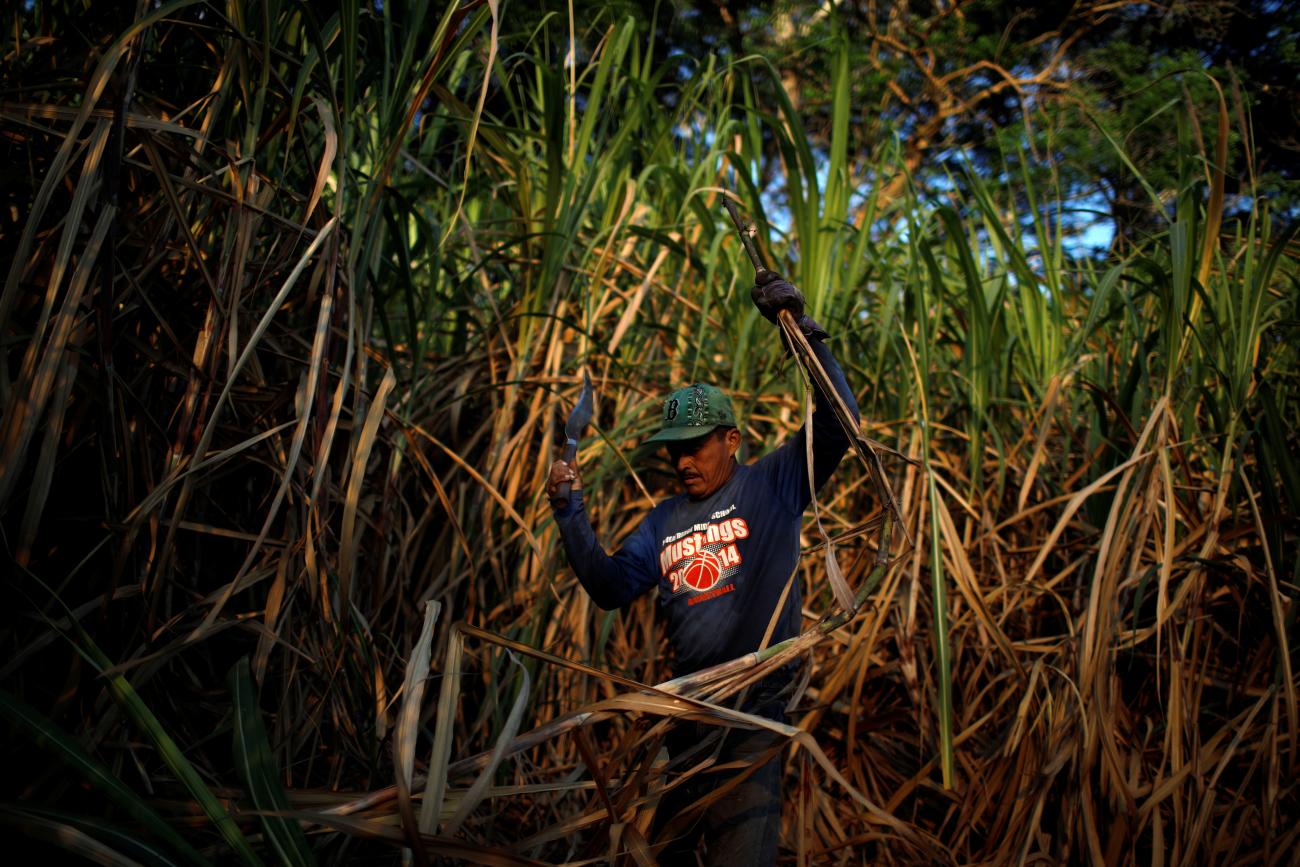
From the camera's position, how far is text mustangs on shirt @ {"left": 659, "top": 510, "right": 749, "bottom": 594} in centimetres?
185

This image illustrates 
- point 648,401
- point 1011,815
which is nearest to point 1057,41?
point 648,401

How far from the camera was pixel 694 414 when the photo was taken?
1898 mm

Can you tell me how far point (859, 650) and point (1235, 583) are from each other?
0.86 meters

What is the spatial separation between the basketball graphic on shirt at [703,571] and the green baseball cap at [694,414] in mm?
252

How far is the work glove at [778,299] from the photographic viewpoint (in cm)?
166

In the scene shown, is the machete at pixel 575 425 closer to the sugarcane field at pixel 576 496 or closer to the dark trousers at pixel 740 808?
the sugarcane field at pixel 576 496

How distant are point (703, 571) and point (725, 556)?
0.18 ft

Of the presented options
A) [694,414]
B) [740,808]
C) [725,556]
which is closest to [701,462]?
[694,414]

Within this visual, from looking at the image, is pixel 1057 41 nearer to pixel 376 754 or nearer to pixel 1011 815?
pixel 1011 815

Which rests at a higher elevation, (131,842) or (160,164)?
(160,164)

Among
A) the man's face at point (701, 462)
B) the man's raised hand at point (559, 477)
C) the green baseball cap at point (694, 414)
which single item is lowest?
the man's raised hand at point (559, 477)

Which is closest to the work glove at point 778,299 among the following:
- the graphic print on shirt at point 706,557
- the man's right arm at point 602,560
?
the graphic print on shirt at point 706,557

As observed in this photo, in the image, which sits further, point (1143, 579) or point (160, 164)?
point (1143, 579)

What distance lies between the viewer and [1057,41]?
6.48 metres
